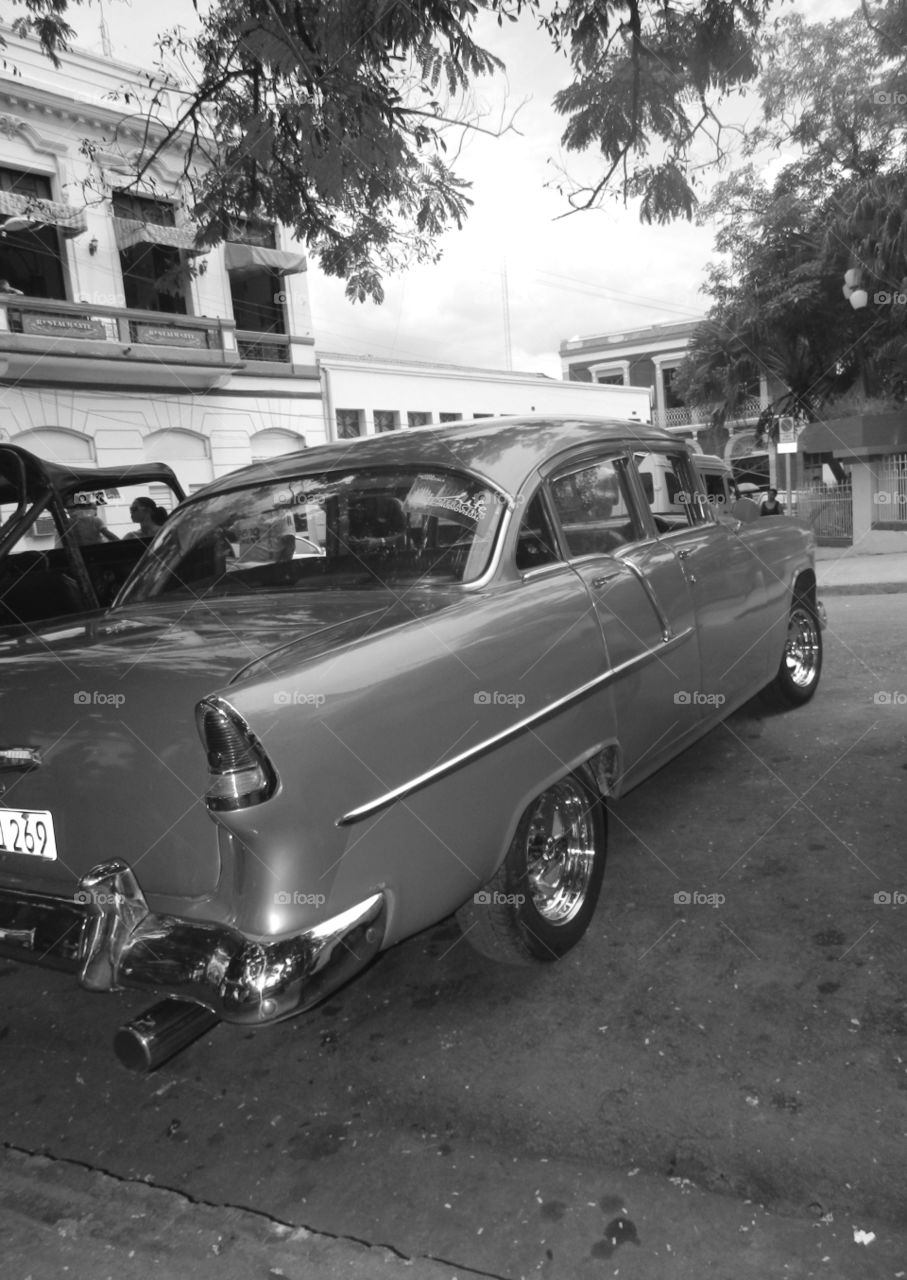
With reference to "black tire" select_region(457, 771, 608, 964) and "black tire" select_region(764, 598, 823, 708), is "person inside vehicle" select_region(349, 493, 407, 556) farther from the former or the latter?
"black tire" select_region(764, 598, 823, 708)

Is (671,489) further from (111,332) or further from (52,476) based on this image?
(111,332)

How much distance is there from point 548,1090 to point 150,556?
7.95ft

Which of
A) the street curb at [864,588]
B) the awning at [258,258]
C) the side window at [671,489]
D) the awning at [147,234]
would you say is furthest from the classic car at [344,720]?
the awning at [258,258]

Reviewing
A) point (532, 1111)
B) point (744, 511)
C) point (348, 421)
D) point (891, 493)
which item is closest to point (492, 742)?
point (532, 1111)

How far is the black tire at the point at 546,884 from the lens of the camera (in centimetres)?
293

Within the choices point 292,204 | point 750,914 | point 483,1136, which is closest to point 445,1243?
point 483,1136

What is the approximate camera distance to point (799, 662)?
6.02 m

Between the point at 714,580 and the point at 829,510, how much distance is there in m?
16.0

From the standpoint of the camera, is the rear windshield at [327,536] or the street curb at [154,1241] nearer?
the street curb at [154,1241]

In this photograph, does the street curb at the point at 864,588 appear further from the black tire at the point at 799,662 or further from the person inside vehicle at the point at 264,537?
the person inside vehicle at the point at 264,537

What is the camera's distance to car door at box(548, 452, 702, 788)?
11.4 feet

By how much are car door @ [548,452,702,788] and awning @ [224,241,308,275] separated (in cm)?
1701

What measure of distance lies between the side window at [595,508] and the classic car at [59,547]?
274 centimetres

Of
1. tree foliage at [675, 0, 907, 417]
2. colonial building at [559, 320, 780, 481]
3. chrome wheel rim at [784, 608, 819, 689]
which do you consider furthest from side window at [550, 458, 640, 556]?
colonial building at [559, 320, 780, 481]
